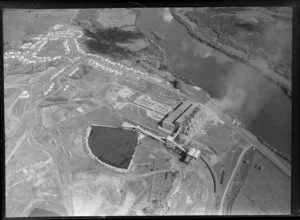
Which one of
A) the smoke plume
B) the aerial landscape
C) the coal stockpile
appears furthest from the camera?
the smoke plume

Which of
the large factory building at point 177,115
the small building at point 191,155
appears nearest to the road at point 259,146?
the large factory building at point 177,115

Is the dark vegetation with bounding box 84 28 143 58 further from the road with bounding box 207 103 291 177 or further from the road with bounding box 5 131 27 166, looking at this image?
the road with bounding box 207 103 291 177

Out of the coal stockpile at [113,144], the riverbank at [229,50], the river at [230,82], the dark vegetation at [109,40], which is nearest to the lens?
the coal stockpile at [113,144]

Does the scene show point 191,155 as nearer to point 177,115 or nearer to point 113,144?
point 177,115

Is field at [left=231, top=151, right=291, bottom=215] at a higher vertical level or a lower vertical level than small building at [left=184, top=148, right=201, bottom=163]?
lower

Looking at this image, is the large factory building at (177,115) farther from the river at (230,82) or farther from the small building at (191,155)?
the river at (230,82)

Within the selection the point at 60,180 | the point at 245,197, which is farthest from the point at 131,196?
the point at 245,197

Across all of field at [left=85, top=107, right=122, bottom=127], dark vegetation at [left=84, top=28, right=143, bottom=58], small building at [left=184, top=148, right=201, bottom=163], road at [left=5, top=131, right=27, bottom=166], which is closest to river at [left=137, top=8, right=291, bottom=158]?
dark vegetation at [left=84, top=28, right=143, bottom=58]
